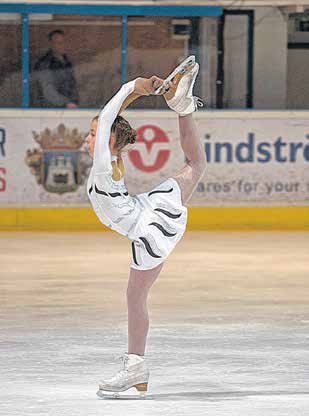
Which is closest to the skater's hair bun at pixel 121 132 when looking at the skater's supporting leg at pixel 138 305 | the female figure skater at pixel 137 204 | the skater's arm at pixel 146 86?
the female figure skater at pixel 137 204

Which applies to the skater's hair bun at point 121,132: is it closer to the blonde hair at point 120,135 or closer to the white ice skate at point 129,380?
the blonde hair at point 120,135

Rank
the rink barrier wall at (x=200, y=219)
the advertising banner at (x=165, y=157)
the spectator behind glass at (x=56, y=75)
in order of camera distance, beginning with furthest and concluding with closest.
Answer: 1. the spectator behind glass at (x=56, y=75)
2. the advertising banner at (x=165, y=157)
3. the rink barrier wall at (x=200, y=219)

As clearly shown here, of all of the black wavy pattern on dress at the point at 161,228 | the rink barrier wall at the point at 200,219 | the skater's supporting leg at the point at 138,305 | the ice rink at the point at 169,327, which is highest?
the black wavy pattern on dress at the point at 161,228

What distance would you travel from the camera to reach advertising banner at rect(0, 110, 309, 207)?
17.1 m

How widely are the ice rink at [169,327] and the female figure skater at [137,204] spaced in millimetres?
296

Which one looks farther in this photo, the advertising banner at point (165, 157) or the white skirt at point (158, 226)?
the advertising banner at point (165, 157)

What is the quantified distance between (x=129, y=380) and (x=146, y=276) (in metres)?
0.52

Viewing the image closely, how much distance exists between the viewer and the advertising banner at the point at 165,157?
1711 centimetres

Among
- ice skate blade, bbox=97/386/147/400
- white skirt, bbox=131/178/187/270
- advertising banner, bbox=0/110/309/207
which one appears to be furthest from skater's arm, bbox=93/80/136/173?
advertising banner, bbox=0/110/309/207

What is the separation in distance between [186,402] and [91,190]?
1.14 m

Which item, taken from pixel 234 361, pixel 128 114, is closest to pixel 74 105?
pixel 128 114

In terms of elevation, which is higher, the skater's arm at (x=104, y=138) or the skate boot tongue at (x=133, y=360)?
the skater's arm at (x=104, y=138)

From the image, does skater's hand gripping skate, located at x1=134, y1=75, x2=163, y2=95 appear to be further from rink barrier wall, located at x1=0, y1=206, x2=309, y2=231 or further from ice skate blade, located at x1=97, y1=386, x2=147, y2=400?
rink barrier wall, located at x1=0, y1=206, x2=309, y2=231

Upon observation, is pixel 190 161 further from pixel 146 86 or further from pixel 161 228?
pixel 146 86
